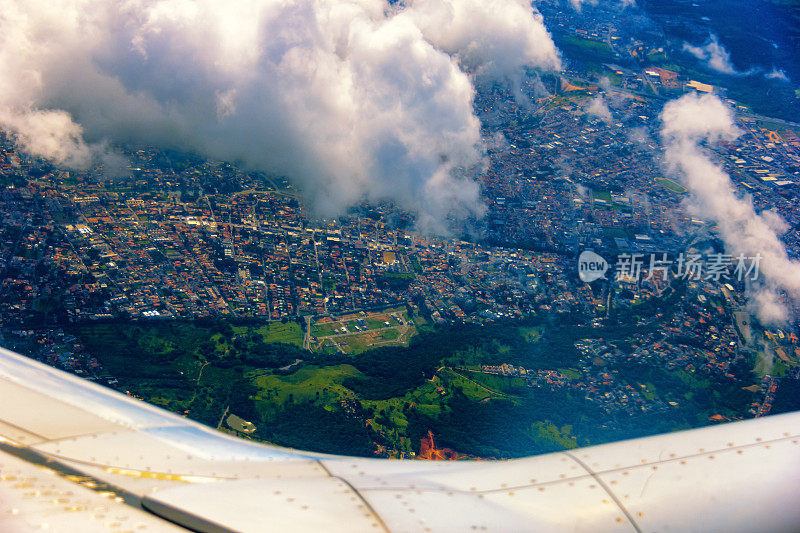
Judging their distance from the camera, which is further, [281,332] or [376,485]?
[281,332]

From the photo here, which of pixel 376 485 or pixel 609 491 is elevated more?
pixel 609 491

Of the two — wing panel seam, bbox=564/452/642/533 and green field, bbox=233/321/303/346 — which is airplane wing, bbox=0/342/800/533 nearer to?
wing panel seam, bbox=564/452/642/533

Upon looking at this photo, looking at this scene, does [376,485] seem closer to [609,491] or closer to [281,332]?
[609,491]

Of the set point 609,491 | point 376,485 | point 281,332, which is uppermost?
point 281,332

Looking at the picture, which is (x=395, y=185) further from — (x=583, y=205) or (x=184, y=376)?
(x=184, y=376)

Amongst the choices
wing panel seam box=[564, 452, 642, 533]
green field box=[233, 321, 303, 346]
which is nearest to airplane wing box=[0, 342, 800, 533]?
wing panel seam box=[564, 452, 642, 533]

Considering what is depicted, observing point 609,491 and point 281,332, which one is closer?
point 609,491

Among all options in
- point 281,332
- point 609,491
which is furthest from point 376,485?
point 281,332

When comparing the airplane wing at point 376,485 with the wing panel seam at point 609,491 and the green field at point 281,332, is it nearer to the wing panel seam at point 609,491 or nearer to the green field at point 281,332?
the wing panel seam at point 609,491
